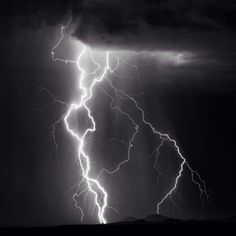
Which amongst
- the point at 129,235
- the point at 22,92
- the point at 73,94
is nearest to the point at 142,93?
the point at 73,94

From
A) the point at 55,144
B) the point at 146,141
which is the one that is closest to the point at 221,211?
the point at 146,141

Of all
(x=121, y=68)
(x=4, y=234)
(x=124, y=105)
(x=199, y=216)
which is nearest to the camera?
(x=4, y=234)

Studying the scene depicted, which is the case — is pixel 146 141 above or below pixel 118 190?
above

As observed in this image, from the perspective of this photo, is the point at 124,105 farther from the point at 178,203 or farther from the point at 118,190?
the point at 178,203

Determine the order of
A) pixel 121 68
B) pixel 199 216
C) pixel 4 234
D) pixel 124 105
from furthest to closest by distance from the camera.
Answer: pixel 199 216 → pixel 124 105 → pixel 121 68 → pixel 4 234

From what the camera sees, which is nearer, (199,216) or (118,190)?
(118,190)

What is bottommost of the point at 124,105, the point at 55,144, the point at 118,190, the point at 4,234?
the point at 4,234

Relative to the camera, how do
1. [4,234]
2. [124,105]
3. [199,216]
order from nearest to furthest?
[4,234]
[124,105]
[199,216]

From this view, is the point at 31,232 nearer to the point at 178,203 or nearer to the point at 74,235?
the point at 74,235

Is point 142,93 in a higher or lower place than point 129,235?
higher
